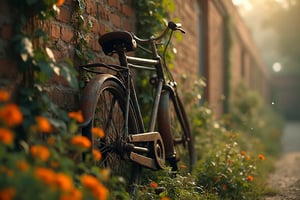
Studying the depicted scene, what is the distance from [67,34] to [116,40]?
34 cm

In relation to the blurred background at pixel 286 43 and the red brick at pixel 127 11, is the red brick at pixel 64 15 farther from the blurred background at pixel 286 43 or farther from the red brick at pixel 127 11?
the blurred background at pixel 286 43

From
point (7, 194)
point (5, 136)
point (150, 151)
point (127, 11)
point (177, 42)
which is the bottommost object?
point (7, 194)

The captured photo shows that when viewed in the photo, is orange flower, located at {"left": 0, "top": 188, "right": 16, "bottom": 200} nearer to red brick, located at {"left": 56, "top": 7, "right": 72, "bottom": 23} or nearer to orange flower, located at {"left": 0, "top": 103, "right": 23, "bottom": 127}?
orange flower, located at {"left": 0, "top": 103, "right": 23, "bottom": 127}

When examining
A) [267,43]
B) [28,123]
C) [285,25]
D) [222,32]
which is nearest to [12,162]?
[28,123]

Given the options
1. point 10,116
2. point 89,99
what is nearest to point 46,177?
point 10,116

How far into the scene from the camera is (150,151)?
3.58 metres

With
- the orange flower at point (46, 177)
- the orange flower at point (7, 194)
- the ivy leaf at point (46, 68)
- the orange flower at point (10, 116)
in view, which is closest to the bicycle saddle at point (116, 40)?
the ivy leaf at point (46, 68)

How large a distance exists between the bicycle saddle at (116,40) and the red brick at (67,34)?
21 centimetres

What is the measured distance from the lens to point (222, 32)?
1088cm

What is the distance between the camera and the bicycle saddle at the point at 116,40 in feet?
10.7

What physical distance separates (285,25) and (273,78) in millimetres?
3746

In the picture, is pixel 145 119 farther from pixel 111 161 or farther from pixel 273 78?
pixel 273 78

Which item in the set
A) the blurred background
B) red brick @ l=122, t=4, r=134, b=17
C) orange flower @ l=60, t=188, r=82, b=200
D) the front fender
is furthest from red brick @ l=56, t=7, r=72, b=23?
the blurred background

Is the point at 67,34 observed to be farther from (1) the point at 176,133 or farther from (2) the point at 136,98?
(1) the point at 176,133
